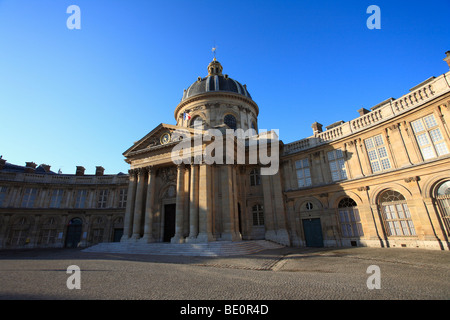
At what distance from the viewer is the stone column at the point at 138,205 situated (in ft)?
65.4

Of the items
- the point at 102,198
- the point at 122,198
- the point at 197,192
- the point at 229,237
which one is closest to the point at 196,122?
the point at 197,192

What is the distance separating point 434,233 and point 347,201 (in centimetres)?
547

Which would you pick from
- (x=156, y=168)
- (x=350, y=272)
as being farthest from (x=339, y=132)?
(x=156, y=168)

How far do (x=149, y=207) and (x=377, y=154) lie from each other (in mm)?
19648

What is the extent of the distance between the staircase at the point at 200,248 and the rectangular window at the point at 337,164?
7.70 metres

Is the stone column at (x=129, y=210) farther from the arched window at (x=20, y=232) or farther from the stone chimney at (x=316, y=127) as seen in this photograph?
the stone chimney at (x=316, y=127)

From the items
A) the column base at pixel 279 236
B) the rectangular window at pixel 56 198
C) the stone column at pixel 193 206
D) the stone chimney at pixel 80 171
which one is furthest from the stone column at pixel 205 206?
the stone chimney at pixel 80 171

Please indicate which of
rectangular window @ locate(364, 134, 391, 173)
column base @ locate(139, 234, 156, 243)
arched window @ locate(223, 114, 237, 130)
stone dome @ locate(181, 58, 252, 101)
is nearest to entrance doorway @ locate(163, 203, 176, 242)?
column base @ locate(139, 234, 156, 243)

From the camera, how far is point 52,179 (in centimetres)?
2952

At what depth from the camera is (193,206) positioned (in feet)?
56.7

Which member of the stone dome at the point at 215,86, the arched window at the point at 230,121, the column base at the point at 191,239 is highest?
the stone dome at the point at 215,86

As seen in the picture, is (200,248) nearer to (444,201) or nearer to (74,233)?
(444,201)

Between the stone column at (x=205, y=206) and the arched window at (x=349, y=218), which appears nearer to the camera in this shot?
the stone column at (x=205, y=206)
